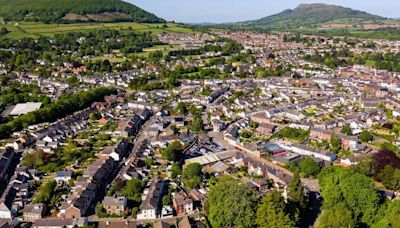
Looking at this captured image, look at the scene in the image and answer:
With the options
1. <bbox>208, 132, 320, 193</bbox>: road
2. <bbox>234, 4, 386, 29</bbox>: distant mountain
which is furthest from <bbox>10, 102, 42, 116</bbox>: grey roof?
<bbox>234, 4, 386, 29</bbox>: distant mountain

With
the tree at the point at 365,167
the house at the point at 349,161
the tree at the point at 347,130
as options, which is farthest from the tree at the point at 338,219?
the tree at the point at 347,130

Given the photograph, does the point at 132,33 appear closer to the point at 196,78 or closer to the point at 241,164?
the point at 196,78

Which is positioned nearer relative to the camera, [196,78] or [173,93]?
[173,93]

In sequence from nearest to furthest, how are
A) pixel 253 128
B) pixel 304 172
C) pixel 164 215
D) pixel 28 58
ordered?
pixel 164 215, pixel 304 172, pixel 253 128, pixel 28 58

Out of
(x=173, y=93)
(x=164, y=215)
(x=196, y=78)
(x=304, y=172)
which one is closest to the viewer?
(x=164, y=215)

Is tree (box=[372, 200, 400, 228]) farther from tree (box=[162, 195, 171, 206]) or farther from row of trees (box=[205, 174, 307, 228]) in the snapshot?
tree (box=[162, 195, 171, 206])

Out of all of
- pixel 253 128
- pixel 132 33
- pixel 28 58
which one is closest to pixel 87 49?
pixel 28 58
